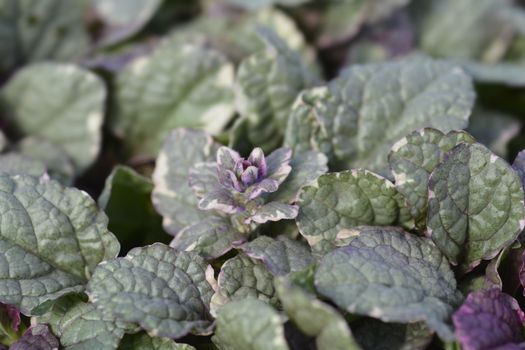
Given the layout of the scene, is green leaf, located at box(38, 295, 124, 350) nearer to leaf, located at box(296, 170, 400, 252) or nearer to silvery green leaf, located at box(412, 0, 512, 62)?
leaf, located at box(296, 170, 400, 252)

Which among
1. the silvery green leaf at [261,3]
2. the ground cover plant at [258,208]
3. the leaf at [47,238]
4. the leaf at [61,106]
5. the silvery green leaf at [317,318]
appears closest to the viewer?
the silvery green leaf at [317,318]

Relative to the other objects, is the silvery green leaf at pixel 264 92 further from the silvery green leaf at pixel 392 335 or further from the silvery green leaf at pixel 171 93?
the silvery green leaf at pixel 392 335

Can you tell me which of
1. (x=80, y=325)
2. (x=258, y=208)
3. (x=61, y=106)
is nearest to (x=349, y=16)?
(x=61, y=106)

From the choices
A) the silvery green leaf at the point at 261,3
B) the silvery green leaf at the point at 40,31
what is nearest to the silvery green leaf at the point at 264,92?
the silvery green leaf at the point at 261,3

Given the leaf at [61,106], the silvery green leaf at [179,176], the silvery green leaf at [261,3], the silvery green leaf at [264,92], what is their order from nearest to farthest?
the silvery green leaf at [179,176]
the silvery green leaf at [264,92]
the leaf at [61,106]
the silvery green leaf at [261,3]

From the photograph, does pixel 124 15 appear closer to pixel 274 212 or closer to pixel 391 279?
pixel 274 212

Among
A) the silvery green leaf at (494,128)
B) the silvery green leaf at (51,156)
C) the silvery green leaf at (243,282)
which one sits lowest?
the silvery green leaf at (494,128)
